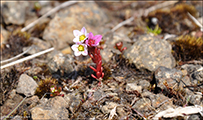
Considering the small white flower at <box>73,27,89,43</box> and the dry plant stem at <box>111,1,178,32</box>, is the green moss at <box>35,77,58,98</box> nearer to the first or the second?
the small white flower at <box>73,27,89,43</box>

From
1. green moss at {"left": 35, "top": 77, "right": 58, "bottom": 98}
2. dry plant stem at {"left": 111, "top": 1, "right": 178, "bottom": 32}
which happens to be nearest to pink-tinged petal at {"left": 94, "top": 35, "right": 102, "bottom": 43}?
green moss at {"left": 35, "top": 77, "right": 58, "bottom": 98}

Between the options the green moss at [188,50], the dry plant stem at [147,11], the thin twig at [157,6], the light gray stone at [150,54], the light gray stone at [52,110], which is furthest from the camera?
the thin twig at [157,6]

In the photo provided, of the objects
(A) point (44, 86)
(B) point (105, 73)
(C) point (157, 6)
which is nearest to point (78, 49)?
(B) point (105, 73)


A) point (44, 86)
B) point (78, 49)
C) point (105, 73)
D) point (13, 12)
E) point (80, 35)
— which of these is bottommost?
point (44, 86)

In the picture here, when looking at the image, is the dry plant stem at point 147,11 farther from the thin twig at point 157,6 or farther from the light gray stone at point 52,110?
the light gray stone at point 52,110

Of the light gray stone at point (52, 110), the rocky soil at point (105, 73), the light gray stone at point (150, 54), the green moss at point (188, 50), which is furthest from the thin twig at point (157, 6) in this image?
the light gray stone at point (52, 110)

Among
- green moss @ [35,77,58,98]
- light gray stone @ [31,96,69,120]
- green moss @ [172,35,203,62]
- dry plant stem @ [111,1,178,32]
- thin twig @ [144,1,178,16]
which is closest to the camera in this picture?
light gray stone @ [31,96,69,120]

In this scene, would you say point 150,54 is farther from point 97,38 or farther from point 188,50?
point 97,38
